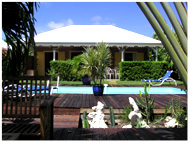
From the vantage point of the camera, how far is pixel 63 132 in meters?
2.94

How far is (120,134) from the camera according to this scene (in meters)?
2.83

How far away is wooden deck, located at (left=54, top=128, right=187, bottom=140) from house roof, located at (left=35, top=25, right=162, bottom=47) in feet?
38.9

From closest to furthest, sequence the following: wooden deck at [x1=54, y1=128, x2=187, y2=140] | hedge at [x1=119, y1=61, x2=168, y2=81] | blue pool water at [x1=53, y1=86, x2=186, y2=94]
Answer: wooden deck at [x1=54, y1=128, x2=187, y2=140] < blue pool water at [x1=53, y1=86, x2=186, y2=94] < hedge at [x1=119, y1=61, x2=168, y2=81]

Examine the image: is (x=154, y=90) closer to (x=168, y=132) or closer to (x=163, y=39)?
(x=168, y=132)

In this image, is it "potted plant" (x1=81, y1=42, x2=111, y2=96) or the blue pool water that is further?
the blue pool water

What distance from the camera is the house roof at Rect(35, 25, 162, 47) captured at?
1504 centimetres

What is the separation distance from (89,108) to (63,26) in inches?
707

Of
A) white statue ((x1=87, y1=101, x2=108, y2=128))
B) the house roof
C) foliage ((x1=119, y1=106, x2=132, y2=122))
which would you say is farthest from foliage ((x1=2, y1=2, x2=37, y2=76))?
the house roof

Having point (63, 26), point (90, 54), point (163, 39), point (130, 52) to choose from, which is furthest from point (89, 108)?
point (63, 26)

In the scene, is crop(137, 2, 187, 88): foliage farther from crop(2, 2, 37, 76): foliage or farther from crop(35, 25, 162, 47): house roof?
crop(35, 25, 162, 47): house roof

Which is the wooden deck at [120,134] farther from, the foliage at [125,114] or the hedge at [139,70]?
the hedge at [139,70]

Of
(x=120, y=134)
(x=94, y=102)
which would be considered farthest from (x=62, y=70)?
(x=120, y=134)

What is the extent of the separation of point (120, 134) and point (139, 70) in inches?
470

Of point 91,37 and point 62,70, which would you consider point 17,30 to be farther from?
point 91,37
